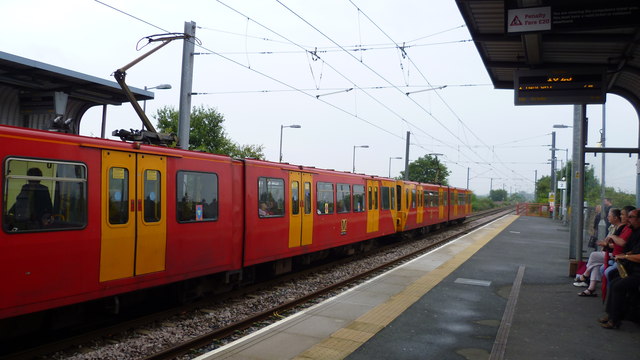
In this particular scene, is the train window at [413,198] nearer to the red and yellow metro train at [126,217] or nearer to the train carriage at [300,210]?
the train carriage at [300,210]

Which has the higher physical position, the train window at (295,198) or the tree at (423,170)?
the tree at (423,170)

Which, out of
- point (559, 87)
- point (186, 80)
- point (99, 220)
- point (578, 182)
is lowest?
point (99, 220)

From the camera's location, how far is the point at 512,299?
8789 millimetres

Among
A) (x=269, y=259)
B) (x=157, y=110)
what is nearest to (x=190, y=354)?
(x=269, y=259)

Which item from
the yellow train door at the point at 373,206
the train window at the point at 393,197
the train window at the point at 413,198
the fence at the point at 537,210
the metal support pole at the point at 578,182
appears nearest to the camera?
the metal support pole at the point at 578,182

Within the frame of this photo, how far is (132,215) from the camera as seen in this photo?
22.1 ft

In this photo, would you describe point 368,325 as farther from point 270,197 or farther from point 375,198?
point 375,198

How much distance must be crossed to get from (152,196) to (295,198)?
470 cm

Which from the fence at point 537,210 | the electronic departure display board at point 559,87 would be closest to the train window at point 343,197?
the electronic departure display board at point 559,87

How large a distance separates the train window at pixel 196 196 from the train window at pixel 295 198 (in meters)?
2.98

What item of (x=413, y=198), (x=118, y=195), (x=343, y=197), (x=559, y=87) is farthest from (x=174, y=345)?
(x=413, y=198)

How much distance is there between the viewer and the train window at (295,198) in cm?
1129

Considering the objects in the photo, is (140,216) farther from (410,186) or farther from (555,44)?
(410,186)

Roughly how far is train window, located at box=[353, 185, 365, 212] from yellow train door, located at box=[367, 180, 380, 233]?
571 mm
